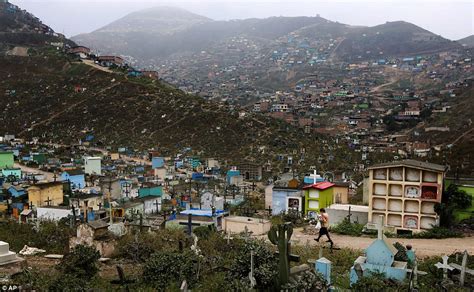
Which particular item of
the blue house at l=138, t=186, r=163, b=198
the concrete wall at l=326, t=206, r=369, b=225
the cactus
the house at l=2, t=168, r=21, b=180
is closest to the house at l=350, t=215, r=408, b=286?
the cactus

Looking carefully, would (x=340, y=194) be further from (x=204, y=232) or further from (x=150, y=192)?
(x=150, y=192)

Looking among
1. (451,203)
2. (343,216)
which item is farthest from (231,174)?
(451,203)

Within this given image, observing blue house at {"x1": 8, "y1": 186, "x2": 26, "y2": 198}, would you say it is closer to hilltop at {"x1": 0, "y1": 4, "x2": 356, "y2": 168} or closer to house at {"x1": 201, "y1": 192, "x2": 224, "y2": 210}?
house at {"x1": 201, "y1": 192, "x2": 224, "y2": 210}

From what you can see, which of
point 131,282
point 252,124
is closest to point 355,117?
point 252,124

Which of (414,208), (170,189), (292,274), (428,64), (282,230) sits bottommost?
(170,189)

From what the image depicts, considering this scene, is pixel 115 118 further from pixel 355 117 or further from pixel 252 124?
pixel 355 117

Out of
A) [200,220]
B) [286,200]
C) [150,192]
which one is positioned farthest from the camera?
[150,192]

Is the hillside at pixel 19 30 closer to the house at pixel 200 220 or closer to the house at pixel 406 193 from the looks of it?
the house at pixel 200 220

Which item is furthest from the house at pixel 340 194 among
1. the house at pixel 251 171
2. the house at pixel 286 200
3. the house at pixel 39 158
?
the house at pixel 39 158
